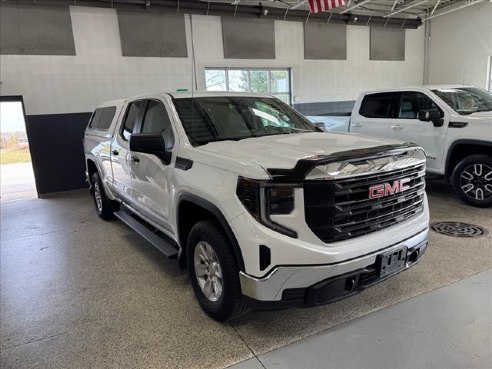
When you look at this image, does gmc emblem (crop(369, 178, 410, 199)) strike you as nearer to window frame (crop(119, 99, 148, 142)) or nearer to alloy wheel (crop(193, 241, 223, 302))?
alloy wheel (crop(193, 241, 223, 302))

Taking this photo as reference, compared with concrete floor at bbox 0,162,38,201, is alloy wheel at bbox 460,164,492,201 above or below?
above

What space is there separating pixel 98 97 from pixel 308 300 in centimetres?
732

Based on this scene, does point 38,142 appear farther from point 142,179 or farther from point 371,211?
point 371,211

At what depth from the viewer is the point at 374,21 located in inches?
432

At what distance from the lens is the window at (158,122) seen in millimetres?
3147

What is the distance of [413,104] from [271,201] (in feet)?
15.7

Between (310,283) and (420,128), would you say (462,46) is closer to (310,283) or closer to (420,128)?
(420,128)

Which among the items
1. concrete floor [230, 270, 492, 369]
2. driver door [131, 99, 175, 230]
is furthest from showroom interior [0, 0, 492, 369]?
driver door [131, 99, 175, 230]

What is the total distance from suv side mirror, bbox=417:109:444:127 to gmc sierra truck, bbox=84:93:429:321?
118 inches

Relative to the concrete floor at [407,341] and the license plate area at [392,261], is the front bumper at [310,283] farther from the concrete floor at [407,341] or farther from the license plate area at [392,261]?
the concrete floor at [407,341]

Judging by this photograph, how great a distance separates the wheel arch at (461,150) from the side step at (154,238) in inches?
170

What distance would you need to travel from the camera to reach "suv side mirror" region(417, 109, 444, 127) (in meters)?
5.41

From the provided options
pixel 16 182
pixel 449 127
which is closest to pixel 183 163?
pixel 449 127

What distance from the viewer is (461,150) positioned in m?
5.45
